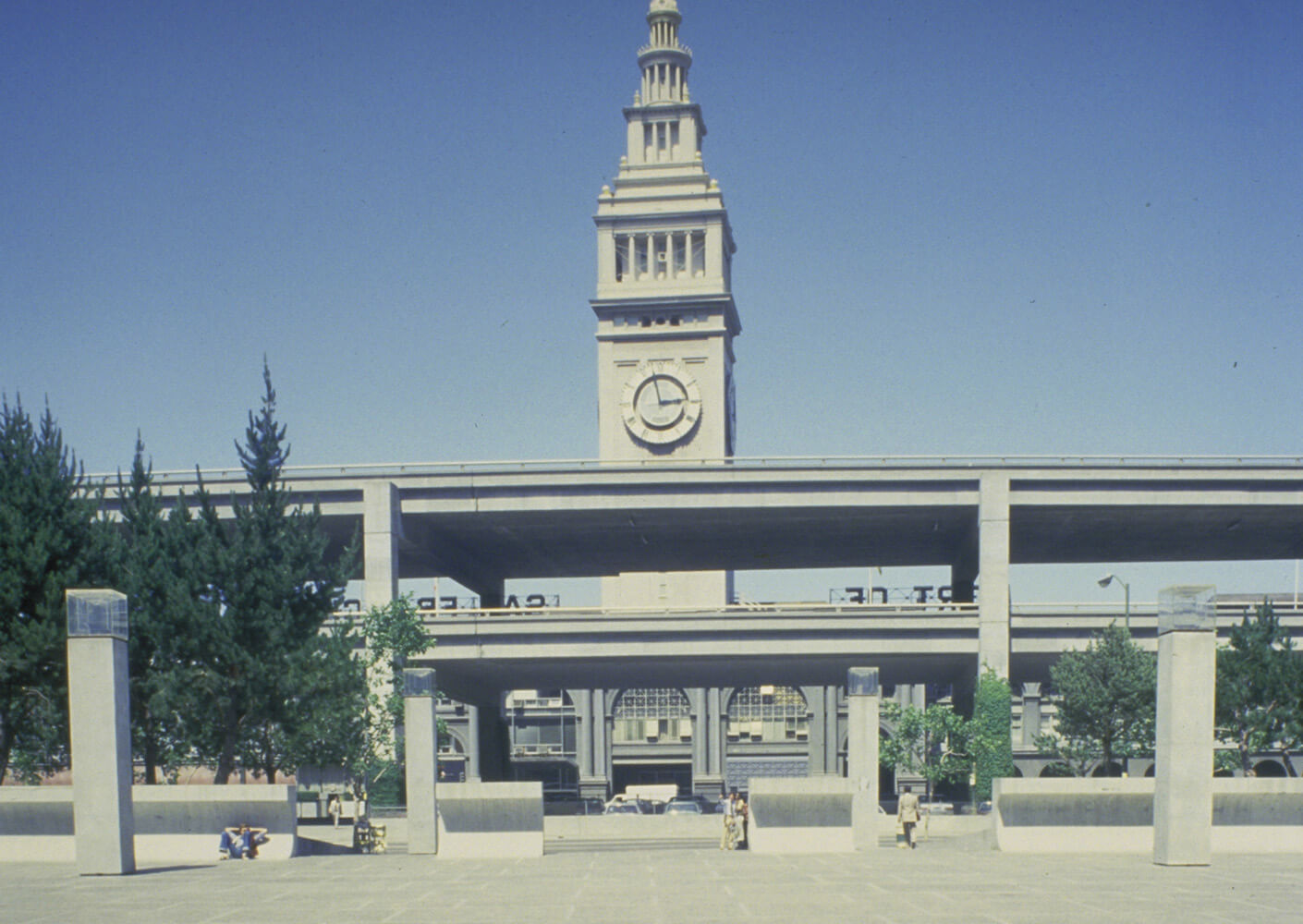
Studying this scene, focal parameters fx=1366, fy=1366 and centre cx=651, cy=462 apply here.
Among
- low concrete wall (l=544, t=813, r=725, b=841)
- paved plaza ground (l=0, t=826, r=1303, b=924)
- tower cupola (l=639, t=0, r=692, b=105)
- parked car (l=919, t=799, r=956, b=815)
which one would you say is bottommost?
parked car (l=919, t=799, r=956, b=815)

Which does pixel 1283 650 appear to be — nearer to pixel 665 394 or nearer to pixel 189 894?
pixel 189 894

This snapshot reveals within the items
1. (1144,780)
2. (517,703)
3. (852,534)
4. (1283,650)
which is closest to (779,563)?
(852,534)

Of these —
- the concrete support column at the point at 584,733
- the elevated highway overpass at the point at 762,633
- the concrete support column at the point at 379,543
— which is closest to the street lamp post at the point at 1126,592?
the elevated highway overpass at the point at 762,633

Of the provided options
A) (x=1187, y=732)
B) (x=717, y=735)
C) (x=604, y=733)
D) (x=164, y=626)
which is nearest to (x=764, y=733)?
(x=717, y=735)

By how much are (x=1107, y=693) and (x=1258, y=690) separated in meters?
5.04

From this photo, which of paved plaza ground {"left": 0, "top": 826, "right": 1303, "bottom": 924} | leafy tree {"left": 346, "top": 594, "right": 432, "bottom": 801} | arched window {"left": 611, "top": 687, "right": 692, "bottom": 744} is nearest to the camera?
paved plaza ground {"left": 0, "top": 826, "right": 1303, "bottom": 924}

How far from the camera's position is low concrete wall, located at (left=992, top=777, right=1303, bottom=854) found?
25.4m

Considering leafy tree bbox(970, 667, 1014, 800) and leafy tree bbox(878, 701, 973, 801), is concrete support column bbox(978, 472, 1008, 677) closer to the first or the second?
leafy tree bbox(970, 667, 1014, 800)

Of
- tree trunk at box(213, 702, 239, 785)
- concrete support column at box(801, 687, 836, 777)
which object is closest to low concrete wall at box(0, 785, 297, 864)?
tree trunk at box(213, 702, 239, 785)

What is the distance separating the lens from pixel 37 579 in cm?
3312

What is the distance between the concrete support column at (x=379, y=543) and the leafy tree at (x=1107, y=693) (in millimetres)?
24206

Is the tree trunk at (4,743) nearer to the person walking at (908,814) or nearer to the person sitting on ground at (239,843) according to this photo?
the person sitting on ground at (239,843)

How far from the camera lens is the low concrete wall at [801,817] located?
27922mm

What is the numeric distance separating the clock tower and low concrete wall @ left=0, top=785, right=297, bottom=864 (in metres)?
59.3
